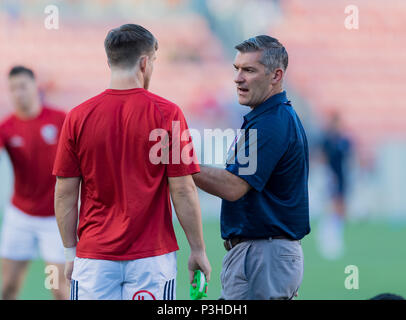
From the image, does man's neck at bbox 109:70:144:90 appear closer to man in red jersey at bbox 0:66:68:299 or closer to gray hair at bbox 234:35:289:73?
gray hair at bbox 234:35:289:73

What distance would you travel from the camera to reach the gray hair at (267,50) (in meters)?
3.24

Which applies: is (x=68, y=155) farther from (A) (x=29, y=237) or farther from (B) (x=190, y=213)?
(A) (x=29, y=237)

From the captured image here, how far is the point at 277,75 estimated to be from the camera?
3.27 m

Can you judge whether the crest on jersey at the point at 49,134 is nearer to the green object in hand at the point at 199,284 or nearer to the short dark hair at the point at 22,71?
the short dark hair at the point at 22,71

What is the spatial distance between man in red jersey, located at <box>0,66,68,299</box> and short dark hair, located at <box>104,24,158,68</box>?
2578 millimetres

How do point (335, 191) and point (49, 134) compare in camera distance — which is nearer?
point (49, 134)

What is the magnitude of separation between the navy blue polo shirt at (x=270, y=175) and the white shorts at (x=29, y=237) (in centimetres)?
233

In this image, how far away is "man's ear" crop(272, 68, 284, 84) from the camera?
3.26 meters

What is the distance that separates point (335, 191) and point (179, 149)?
895cm

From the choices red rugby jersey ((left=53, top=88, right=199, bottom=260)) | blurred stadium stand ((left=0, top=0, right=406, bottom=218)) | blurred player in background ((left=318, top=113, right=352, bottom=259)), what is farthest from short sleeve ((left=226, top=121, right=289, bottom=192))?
blurred stadium stand ((left=0, top=0, right=406, bottom=218))

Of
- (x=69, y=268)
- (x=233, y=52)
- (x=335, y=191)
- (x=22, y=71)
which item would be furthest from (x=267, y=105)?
(x=233, y=52)
